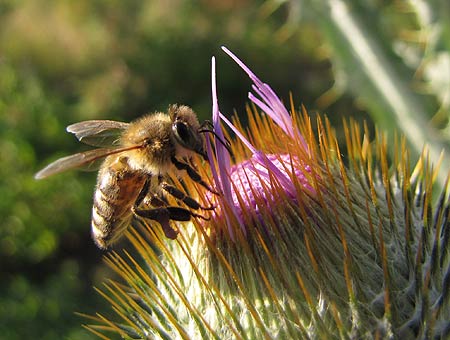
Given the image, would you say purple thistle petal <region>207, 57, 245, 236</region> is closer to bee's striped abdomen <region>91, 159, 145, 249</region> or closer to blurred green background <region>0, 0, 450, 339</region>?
bee's striped abdomen <region>91, 159, 145, 249</region>

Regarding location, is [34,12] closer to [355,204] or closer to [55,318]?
[55,318]

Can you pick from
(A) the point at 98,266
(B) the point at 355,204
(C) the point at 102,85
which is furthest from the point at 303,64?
(B) the point at 355,204

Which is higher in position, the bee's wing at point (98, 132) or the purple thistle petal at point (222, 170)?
the bee's wing at point (98, 132)

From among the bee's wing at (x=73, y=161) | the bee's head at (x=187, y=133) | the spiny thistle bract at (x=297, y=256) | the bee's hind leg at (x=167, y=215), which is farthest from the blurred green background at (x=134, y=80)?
the bee's wing at (x=73, y=161)

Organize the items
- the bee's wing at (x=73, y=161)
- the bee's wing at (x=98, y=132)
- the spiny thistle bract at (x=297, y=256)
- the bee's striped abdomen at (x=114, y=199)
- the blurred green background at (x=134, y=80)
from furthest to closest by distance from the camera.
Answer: the blurred green background at (x=134, y=80) < the bee's wing at (x=98, y=132) < the bee's striped abdomen at (x=114, y=199) < the bee's wing at (x=73, y=161) < the spiny thistle bract at (x=297, y=256)

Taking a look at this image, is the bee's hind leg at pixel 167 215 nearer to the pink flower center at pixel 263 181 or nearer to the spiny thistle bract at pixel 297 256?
the spiny thistle bract at pixel 297 256

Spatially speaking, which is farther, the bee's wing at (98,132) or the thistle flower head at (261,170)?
the bee's wing at (98,132)

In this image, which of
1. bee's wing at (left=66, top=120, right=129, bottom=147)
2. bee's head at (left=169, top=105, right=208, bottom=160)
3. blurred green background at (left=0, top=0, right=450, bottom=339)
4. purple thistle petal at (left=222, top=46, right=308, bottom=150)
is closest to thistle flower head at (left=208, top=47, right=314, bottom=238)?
purple thistle petal at (left=222, top=46, right=308, bottom=150)
